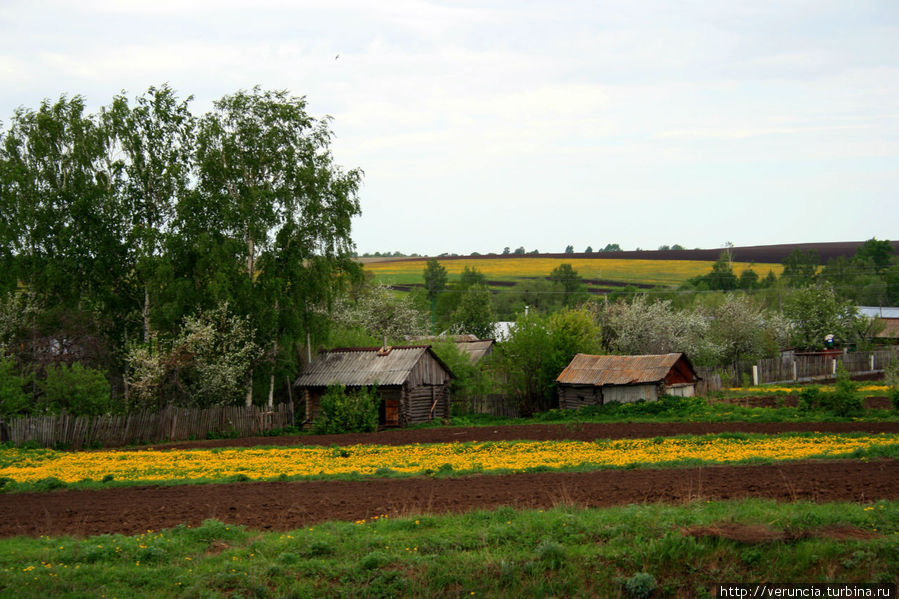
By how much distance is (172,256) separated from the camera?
4197 centimetres

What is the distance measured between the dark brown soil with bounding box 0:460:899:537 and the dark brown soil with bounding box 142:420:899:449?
10.7 meters

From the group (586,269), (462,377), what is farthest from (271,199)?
(586,269)

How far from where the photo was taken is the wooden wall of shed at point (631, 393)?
4309cm

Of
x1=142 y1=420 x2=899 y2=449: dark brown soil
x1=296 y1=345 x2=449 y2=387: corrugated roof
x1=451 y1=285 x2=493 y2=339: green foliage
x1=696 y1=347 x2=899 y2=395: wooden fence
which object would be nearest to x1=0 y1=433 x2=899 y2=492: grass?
x1=142 y1=420 x2=899 y2=449: dark brown soil

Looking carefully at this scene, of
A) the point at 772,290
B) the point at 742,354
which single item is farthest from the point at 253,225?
the point at 772,290

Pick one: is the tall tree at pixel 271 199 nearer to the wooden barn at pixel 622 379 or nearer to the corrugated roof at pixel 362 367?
the corrugated roof at pixel 362 367

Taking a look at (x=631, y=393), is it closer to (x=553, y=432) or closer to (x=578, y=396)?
(x=578, y=396)

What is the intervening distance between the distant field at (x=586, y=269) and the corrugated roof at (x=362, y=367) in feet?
289

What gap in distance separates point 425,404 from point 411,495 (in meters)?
26.7

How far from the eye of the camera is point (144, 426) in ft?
126

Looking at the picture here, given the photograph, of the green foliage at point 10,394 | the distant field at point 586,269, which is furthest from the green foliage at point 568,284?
the green foliage at point 10,394

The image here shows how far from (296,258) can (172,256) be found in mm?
6804

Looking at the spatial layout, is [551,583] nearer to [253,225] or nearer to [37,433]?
[37,433]

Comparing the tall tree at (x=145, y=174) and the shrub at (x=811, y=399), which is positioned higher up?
the tall tree at (x=145, y=174)
